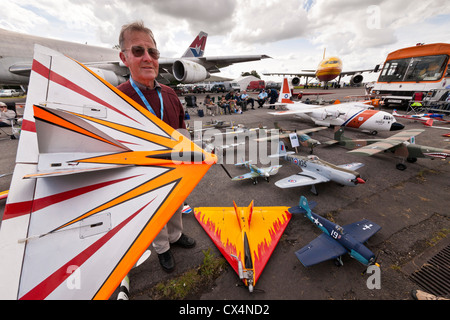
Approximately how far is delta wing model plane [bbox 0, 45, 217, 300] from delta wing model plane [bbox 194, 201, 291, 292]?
6.19 feet

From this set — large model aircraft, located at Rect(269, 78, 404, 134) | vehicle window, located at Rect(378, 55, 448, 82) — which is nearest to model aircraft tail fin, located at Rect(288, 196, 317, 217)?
large model aircraft, located at Rect(269, 78, 404, 134)

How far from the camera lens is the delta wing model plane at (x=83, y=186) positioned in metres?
1.27

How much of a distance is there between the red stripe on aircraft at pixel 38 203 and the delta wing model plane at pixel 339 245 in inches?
131

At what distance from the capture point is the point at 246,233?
3.27 meters

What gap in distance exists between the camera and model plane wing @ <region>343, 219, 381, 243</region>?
10.2 ft

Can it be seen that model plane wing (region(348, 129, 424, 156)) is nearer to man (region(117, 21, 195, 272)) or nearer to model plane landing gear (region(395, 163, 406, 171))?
model plane landing gear (region(395, 163, 406, 171))

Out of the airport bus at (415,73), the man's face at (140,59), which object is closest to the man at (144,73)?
the man's face at (140,59)

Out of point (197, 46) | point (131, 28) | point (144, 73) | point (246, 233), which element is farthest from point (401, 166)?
point (197, 46)

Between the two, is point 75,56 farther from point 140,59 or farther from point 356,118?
point 356,118

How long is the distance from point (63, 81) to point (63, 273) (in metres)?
2.04

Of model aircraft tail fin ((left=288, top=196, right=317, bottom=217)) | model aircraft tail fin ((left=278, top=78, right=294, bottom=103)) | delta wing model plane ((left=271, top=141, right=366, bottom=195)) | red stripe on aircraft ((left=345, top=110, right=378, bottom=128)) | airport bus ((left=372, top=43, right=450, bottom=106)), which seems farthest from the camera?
model aircraft tail fin ((left=278, top=78, right=294, bottom=103))

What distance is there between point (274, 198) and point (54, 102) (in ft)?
15.9

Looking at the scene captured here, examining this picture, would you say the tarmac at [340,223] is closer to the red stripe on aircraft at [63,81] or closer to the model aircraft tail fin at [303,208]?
the model aircraft tail fin at [303,208]
